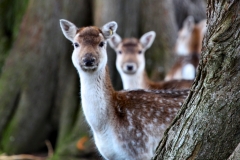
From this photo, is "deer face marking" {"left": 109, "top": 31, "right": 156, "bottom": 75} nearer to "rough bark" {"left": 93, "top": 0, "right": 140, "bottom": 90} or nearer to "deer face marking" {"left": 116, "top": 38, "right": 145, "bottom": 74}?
"deer face marking" {"left": 116, "top": 38, "right": 145, "bottom": 74}

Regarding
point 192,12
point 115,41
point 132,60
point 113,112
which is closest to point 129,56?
point 132,60

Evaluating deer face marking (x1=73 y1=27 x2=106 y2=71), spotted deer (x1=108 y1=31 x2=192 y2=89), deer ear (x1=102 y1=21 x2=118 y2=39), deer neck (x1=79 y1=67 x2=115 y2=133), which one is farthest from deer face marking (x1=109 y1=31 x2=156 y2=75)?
deer neck (x1=79 y1=67 x2=115 y2=133)

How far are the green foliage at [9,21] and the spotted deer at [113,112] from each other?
12.6 feet

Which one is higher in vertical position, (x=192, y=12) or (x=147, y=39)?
(x=192, y=12)

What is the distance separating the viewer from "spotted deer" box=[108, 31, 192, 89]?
837cm

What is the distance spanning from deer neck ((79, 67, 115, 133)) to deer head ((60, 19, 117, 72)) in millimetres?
87

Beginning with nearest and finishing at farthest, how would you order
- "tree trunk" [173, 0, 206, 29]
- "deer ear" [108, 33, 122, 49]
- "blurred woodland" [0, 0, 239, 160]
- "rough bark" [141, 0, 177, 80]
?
1. "deer ear" [108, 33, 122, 49]
2. "blurred woodland" [0, 0, 239, 160]
3. "rough bark" [141, 0, 177, 80]
4. "tree trunk" [173, 0, 206, 29]

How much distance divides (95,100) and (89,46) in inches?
23.2

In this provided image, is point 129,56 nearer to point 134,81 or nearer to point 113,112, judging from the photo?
point 134,81

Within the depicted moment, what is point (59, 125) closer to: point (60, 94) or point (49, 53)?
point (60, 94)

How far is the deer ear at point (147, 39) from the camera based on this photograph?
8.45 m

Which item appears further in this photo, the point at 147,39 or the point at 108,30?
the point at 147,39

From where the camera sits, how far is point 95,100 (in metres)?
5.71

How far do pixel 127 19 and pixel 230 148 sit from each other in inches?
210
